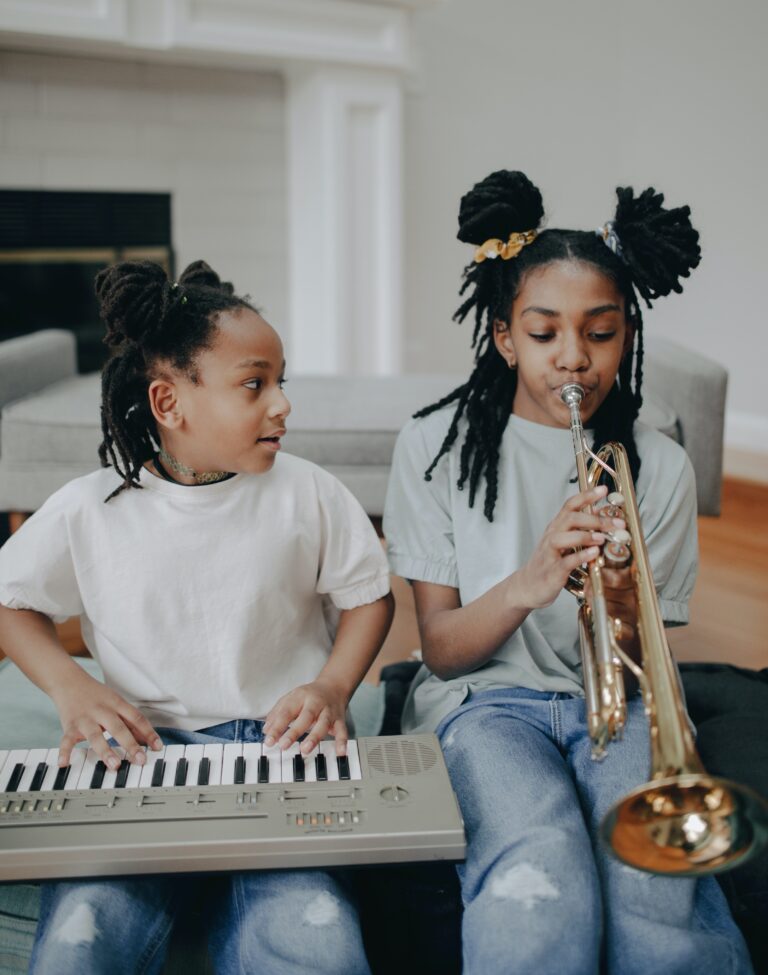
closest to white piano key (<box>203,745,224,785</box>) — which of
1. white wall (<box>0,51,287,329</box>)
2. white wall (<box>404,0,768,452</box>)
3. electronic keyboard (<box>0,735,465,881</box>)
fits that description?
electronic keyboard (<box>0,735,465,881</box>)

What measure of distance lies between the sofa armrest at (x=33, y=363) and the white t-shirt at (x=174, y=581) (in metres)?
1.34

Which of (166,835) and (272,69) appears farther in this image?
(272,69)

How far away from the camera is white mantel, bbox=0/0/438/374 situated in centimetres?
303

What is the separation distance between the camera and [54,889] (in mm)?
934

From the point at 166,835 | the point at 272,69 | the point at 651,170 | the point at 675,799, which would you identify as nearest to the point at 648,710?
the point at 675,799

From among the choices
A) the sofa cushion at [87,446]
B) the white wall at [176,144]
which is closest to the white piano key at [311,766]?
the sofa cushion at [87,446]

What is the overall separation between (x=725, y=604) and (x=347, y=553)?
1471mm

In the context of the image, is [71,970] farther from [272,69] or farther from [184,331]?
[272,69]

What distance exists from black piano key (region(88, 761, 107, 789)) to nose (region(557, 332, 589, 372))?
2.12 ft

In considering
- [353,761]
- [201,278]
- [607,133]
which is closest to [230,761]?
[353,761]

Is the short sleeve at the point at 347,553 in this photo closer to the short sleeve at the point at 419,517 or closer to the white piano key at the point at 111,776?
the short sleeve at the point at 419,517

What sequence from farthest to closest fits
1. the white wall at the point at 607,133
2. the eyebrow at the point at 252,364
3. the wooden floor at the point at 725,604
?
the white wall at the point at 607,133
the wooden floor at the point at 725,604
the eyebrow at the point at 252,364

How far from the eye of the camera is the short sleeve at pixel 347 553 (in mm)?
1182

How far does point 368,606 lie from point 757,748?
517 mm
